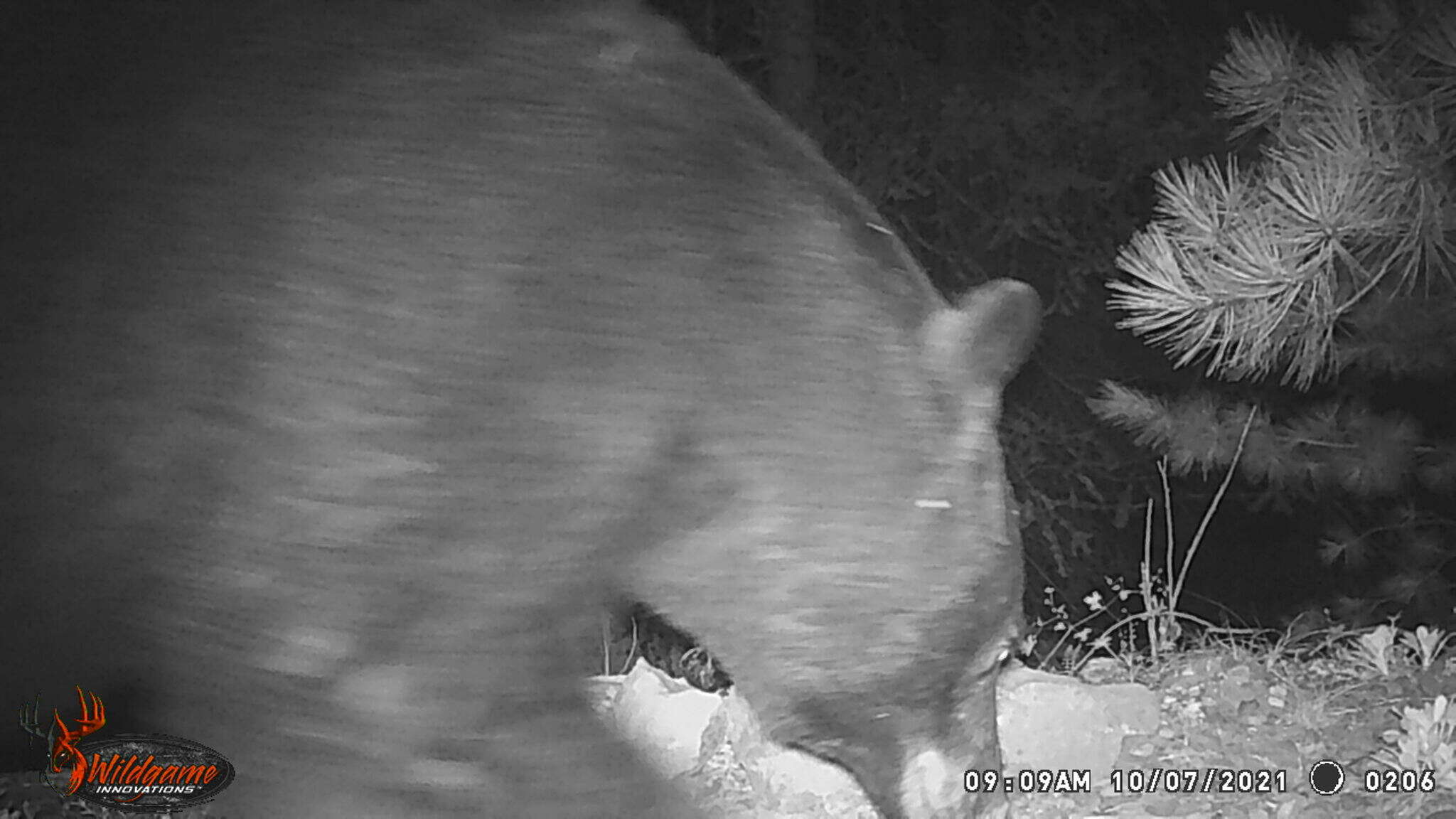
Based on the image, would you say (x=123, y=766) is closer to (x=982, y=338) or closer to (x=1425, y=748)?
(x=982, y=338)

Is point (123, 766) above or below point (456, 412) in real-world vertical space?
below

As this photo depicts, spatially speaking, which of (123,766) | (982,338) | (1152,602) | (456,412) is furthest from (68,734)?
(1152,602)

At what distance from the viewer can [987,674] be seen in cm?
122

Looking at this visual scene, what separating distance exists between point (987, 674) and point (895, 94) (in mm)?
619

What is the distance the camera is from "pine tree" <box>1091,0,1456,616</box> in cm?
135

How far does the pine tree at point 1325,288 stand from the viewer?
1351 mm

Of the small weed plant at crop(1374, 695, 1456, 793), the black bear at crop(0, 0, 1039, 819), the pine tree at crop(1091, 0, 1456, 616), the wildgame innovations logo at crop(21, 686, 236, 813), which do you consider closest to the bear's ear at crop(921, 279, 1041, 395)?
the black bear at crop(0, 0, 1039, 819)

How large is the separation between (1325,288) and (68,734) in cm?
142

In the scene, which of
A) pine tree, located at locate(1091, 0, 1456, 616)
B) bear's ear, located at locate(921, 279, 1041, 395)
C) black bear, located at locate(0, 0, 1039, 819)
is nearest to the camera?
black bear, located at locate(0, 0, 1039, 819)

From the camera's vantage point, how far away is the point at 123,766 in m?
1.16

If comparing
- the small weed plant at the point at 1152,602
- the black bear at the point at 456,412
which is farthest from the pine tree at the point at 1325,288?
the black bear at the point at 456,412

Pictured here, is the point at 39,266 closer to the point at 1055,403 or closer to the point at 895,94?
the point at 895,94

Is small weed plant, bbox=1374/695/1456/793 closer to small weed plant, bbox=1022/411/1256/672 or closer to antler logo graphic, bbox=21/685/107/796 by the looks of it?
small weed plant, bbox=1022/411/1256/672

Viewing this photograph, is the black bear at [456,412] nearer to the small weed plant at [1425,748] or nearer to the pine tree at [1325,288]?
the pine tree at [1325,288]
